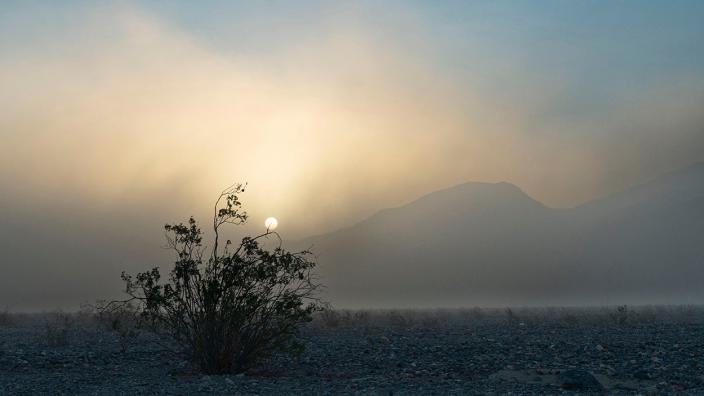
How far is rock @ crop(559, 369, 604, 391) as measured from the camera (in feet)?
56.9

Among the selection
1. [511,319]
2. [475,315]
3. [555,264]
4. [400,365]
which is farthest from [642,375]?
[555,264]

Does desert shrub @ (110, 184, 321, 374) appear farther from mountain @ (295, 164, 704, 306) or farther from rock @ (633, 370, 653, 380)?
mountain @ (295, 164, 704, 306)

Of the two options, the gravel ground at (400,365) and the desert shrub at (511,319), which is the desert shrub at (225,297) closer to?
the gravel ground at (400,365)

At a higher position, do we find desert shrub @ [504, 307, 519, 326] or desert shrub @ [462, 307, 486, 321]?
desert shrub @ [462, 307, 486, 321]

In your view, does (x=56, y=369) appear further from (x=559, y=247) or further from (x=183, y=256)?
(x=559, y=247)

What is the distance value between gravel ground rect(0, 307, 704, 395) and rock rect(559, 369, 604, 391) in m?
0.03

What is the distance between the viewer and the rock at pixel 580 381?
56.9ft

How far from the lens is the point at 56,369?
20.8m

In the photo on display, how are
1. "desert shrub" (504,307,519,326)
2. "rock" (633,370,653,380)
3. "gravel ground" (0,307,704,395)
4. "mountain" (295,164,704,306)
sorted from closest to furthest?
"gravel ground" (0,307,704,395) < "rock" (633,370,653,380) < "desert shrub" (504,307,519,326) < "mountain" (295,164,704,306)

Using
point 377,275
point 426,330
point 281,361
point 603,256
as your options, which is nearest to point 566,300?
point 603,256

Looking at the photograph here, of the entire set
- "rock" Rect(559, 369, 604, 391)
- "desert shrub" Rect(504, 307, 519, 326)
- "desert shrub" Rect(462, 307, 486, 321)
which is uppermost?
"desert shrub" Rect(462, 307, 486, 321)

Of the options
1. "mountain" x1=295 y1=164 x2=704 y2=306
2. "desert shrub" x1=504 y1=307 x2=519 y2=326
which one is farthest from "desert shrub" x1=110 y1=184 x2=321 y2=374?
"mountain" x1=295 y1=164 x2=704 y2=306

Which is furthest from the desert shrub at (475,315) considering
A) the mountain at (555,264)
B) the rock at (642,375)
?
the mountain at (555,264)

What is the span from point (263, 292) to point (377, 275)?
176m
